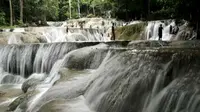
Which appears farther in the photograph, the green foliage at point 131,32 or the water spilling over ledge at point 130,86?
the green foliage at point 131,32

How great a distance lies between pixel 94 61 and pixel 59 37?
51.0 feet

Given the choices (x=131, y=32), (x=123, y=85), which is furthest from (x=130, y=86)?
(x=131, y=32)

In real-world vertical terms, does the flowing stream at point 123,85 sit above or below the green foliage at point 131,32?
below

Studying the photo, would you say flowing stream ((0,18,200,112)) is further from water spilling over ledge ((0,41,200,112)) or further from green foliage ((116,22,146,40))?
green foliage ((116,22,146,40))

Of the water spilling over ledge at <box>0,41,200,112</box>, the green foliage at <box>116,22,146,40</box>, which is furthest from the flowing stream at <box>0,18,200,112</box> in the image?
the green foliage at <box>116,22,146,40</box>

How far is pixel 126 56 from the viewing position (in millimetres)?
9188

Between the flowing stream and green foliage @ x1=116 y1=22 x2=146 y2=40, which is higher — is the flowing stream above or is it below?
below

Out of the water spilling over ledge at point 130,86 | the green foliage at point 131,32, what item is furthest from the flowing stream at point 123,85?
the green foliage at point 131,32

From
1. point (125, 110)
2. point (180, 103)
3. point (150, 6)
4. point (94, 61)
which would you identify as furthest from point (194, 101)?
point (150, 6)

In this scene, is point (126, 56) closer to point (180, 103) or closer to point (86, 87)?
point (86, 87)

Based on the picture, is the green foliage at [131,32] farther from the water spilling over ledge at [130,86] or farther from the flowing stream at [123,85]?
the water spilling over ledge at [130,86]

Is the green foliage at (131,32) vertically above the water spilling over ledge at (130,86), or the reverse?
the green foliage at (131,32)

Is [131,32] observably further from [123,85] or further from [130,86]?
[130,86]

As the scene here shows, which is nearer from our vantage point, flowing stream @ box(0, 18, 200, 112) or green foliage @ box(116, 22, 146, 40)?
flowing stream @ box(0, 18, 200, 112)
